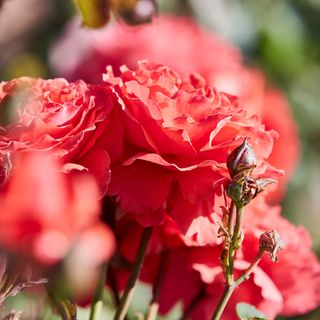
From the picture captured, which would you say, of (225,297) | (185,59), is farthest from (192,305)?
(185,59)

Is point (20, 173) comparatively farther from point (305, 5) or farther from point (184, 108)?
point (305, 5)

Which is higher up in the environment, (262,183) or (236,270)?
(262,183)

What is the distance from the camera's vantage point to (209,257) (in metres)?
0.97

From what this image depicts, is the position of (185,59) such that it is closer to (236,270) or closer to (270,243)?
(236,270)

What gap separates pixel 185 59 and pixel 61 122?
0.81 meters

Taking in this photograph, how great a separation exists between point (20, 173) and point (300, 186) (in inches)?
66.3

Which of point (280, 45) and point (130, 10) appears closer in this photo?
point (130, 10)

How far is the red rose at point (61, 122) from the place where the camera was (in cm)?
85

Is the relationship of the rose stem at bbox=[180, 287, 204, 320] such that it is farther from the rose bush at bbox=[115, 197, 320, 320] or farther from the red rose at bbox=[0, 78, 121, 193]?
the red rose at bbox=[0, 78, 121, 193]

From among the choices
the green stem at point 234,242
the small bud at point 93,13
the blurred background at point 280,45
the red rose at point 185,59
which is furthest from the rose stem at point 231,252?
the blurred background at point 280,45

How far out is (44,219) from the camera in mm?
641

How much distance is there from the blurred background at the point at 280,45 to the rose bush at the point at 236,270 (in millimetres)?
1153

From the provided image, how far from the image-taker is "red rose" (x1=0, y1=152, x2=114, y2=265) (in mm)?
624

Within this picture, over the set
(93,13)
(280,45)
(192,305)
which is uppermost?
(93,13)
